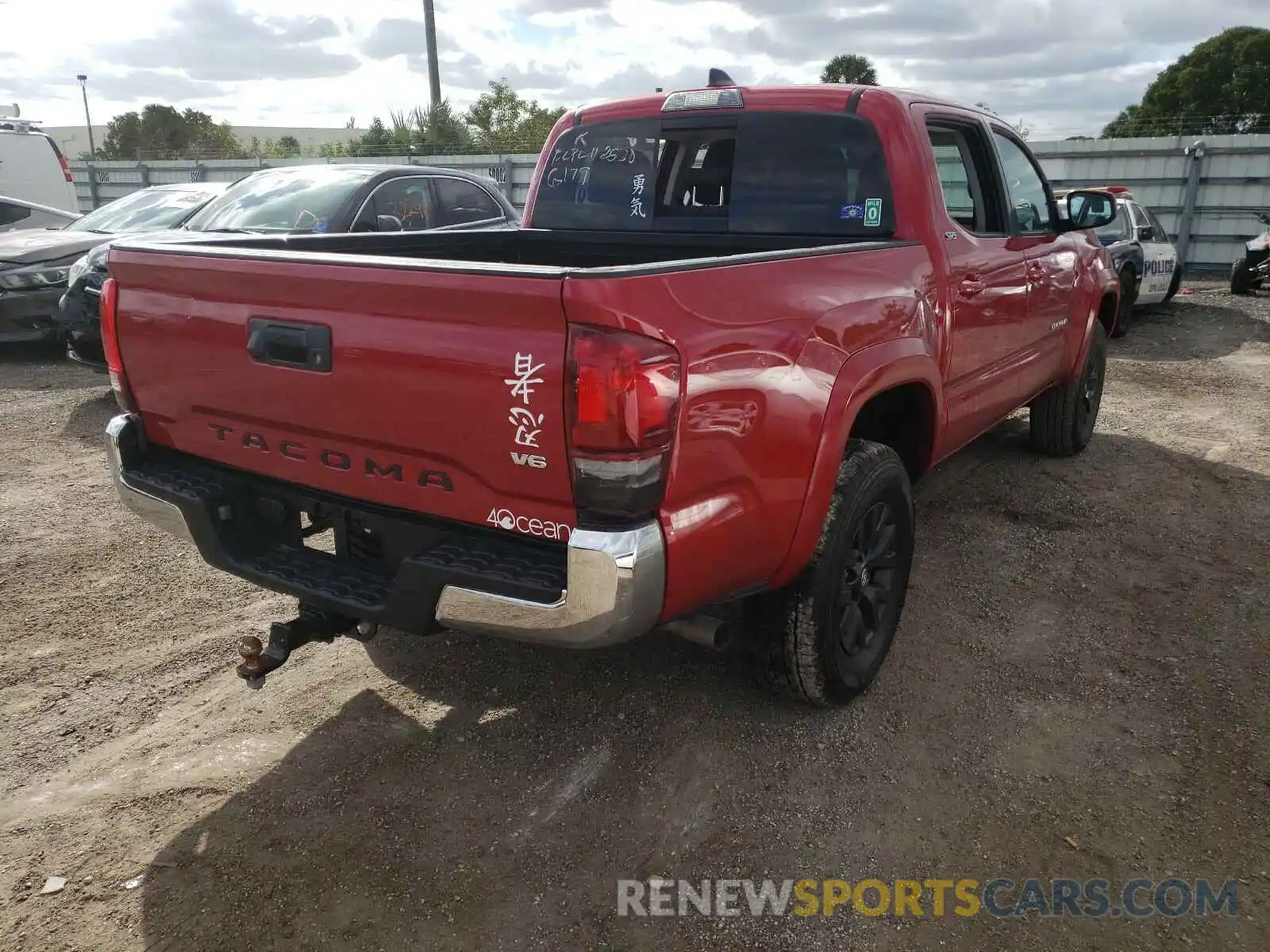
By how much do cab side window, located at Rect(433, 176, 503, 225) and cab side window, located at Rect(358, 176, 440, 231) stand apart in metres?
0.13

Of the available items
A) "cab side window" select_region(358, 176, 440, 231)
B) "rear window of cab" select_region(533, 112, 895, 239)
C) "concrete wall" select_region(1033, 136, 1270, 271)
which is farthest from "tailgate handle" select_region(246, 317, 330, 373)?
"concrete wall" select_region(1033, 136, 1270, 271)

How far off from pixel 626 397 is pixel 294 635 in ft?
4.42

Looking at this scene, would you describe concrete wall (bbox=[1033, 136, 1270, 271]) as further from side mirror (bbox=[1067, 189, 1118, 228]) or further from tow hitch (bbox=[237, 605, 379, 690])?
tow hitch (bbox=[237, 605, 379, 690])

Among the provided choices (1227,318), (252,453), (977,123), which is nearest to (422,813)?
(252,453)

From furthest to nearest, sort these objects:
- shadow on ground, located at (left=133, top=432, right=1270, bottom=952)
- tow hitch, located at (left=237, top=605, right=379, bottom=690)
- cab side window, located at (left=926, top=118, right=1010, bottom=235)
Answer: cab side window, located at (left=926, top=118, right=1010, bottom=235)
tow hitch, located at (left=237, top=605, right=379, bottom=690)
shadow on ground, located at (left=133, top=432, right=1270, bottom=952)

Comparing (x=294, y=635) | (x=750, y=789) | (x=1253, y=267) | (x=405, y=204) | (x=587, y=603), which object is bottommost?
(x=750, y=789)

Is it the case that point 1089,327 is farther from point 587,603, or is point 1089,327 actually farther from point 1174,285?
point 1174,285

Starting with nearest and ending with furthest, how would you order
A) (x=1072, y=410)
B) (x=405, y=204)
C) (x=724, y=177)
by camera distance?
(x=724, y=177)
(x=1072, y=410)
(x=405, y=204)

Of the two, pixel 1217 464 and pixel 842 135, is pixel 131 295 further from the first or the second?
pixel 1217 464

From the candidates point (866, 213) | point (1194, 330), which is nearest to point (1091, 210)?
point (866, 213)

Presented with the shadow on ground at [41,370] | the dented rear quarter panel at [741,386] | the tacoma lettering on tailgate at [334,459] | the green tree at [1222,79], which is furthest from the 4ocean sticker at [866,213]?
the green tree at [1222,79]

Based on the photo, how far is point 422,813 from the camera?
271cm

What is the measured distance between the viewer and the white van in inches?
501

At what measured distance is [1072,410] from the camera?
224 inches
